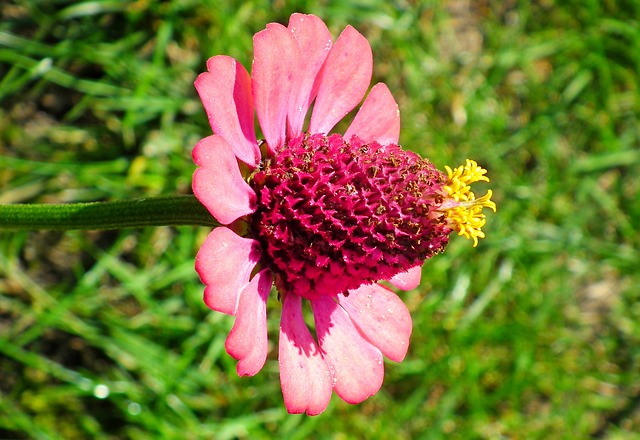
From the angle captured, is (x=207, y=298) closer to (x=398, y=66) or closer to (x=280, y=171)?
(x=280, y=171)

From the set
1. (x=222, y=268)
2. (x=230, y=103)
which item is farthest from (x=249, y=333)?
(x=230, y=103)

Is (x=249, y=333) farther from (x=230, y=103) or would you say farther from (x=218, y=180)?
(x=230, y=103)

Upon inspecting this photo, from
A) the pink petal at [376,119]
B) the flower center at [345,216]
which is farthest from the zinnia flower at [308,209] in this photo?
the pink petal at [376,119]

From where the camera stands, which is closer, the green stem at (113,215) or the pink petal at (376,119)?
the green stem at (113,215)

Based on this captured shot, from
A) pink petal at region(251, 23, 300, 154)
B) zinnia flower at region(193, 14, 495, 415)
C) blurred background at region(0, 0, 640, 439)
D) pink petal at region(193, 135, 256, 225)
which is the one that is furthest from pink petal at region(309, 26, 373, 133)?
blurred background at region(0, 0, 640, 439)

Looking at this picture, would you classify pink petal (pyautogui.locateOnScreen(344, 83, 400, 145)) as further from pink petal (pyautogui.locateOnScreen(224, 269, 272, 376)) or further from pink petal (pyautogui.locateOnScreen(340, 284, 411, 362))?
pink petal (pyautogui.locateOnScreen(224, 269, 272, 376))

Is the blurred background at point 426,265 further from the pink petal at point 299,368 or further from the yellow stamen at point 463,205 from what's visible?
the yellow stamen at point 463,205
